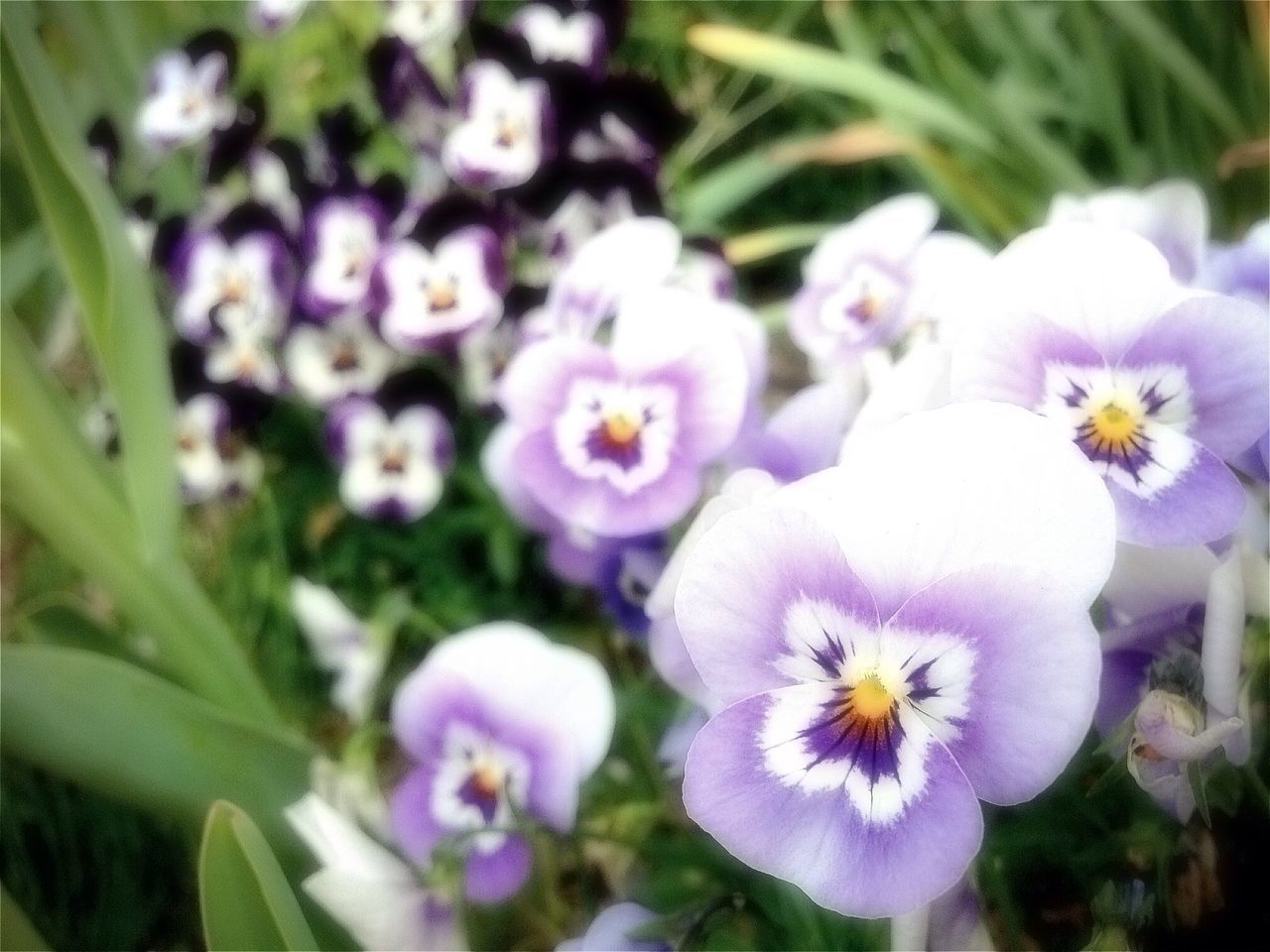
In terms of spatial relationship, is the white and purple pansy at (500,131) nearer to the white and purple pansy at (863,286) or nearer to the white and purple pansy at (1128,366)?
the white and purple pansy at (863,286)

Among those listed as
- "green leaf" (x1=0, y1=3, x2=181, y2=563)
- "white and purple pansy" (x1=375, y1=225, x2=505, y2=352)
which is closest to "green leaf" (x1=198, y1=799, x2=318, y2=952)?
"green leaf" (x1=0, y1=3, x2=181, y2=563)

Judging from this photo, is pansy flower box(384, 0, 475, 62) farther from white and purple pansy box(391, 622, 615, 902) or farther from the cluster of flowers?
white and purple pansy box(391, 622, 615, 902)

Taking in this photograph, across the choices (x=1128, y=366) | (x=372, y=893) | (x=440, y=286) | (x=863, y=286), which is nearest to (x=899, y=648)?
(x=1128, y=366)

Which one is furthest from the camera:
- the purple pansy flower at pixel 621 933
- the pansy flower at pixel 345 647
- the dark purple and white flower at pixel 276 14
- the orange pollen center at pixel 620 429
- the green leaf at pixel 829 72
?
the green leaf at pixel 829 72

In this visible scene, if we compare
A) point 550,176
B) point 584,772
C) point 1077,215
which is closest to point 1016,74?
point 550,176

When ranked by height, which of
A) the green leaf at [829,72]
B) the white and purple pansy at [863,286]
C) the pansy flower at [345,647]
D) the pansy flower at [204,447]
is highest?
the white and purple pansy at [863,286]

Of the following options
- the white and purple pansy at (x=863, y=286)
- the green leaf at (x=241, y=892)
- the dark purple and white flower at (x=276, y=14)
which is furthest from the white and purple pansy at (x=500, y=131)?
the green leaf at (x=241, y=892)

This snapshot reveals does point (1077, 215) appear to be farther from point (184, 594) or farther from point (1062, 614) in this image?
point (184, 594)
